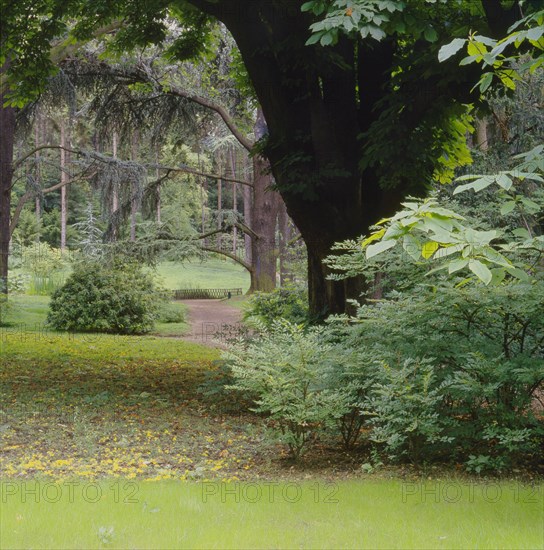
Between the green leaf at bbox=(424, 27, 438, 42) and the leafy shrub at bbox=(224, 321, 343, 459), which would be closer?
the leafy shrub at bbox=(224, 321, 343, 459)

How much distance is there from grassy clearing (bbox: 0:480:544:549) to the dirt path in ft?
36.5

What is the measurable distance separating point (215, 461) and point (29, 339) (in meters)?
10.4

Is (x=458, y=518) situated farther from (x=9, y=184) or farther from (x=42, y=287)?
(x=42, y=287)

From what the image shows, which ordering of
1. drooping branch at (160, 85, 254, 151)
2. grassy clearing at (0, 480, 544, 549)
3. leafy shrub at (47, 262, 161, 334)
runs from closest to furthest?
grassy clearing at (0, 480, 544, 549) < drooping branch at (160, 85, 254, 151) < leafy shrub at (47, 262, 161, 334)

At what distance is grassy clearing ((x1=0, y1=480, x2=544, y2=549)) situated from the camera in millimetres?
3467

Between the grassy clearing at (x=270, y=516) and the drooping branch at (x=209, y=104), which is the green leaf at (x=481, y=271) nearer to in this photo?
the grassy clearing at (x=270, y=516)

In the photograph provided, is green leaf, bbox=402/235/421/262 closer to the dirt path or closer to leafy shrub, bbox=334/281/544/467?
leafy shrub, bbox=334/281/544/467

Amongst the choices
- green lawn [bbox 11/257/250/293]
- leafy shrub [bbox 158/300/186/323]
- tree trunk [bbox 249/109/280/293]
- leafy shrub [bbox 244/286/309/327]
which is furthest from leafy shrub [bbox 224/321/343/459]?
green lawn [bbox 11/257/250/293]

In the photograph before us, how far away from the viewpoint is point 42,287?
28109mm

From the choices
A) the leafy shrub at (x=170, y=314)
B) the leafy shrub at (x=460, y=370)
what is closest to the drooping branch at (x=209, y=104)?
the leafy shrub at (x=170, y=314)

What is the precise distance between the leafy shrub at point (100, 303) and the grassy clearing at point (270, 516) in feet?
45.8

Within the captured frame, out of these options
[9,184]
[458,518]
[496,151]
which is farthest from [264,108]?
[9,184]

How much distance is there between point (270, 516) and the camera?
13.0 ft

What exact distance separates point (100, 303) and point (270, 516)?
15110 millimetres
